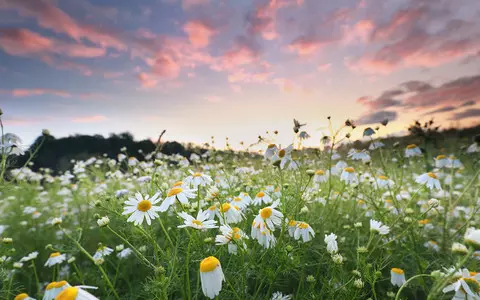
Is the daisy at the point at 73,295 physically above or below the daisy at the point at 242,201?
below

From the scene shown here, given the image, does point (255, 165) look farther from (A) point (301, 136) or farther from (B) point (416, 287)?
(B) point (416, 287)

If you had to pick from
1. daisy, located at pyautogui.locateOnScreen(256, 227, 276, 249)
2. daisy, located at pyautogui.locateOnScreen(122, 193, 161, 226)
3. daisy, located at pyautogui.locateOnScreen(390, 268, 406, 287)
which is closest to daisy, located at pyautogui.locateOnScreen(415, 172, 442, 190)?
daisy, located at pyautogui.locateOnScreen(390, 268, 406, 287)

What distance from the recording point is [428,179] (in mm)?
2561

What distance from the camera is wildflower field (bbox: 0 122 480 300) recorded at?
161 cm

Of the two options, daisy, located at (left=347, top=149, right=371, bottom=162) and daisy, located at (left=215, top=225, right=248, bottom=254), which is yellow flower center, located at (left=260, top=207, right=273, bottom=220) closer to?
daisy, located at (left=215, top=225, right=248, bottom=254)

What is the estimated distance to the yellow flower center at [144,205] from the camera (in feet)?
5.70

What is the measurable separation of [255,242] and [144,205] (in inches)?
30.0

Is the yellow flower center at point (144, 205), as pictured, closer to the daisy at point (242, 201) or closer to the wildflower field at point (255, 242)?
the wildflower field at point (255, 242)

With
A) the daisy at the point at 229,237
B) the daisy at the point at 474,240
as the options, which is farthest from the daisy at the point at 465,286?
the daisy at the point at 229,237

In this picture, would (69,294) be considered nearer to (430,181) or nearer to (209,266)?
(209,266)

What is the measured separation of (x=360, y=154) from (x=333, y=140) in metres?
0.69

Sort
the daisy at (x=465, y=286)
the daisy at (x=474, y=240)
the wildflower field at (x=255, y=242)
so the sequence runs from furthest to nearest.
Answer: the wildflower field at (x=255, y=242)
the daisy at (x=465, y=286)
the daisy at (x=474, y=240)

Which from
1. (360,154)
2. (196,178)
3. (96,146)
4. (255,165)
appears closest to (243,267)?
(196,178)

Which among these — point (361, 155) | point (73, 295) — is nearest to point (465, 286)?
point (73, 295)
